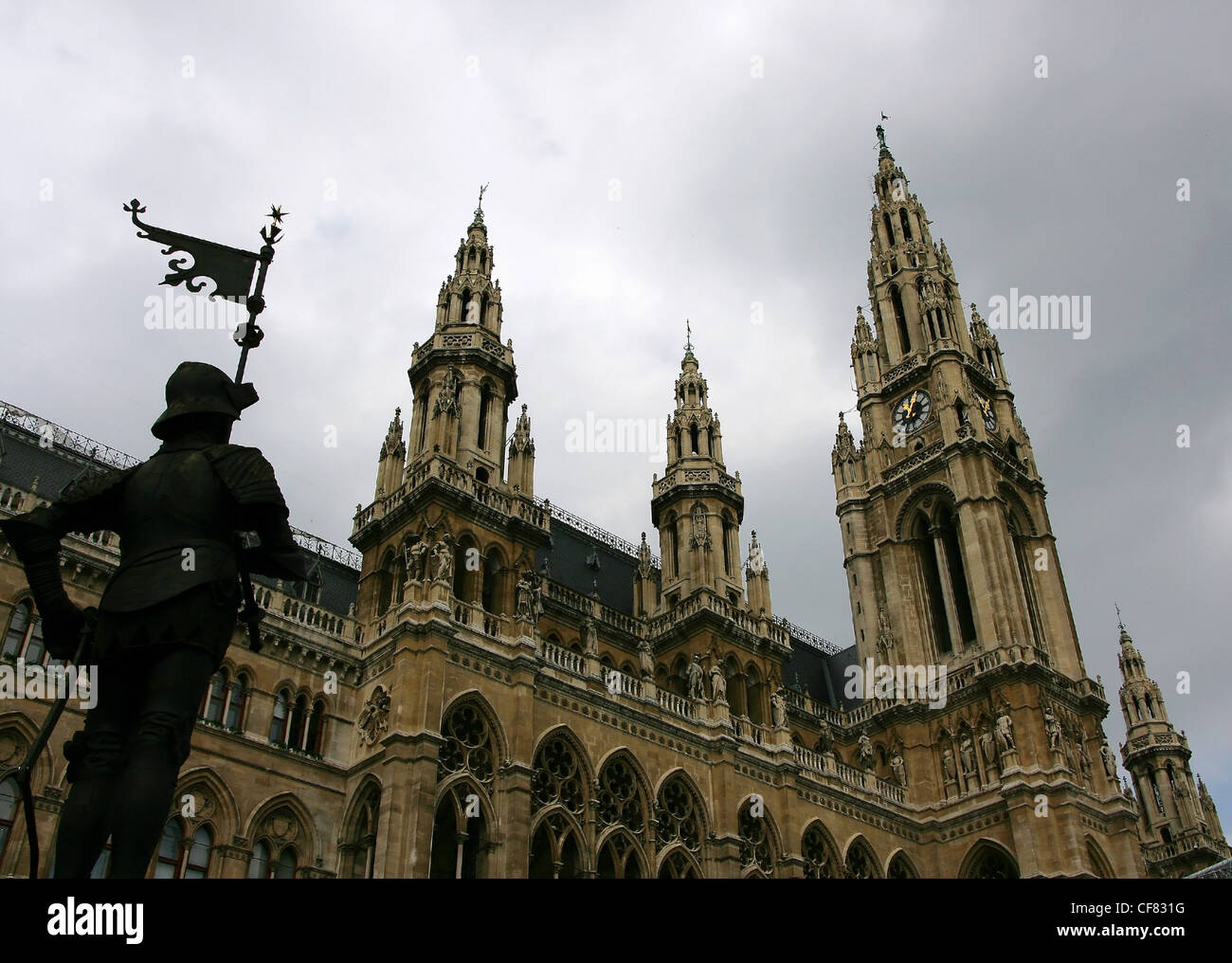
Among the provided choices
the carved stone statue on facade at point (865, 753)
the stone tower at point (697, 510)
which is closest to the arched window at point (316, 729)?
the stone tower at point (697, 510)

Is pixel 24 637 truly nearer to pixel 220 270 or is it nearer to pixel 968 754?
pixel 220 270

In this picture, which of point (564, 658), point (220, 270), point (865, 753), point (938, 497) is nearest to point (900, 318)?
point (938, 497)

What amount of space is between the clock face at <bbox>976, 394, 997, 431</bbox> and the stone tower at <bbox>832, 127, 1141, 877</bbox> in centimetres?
29

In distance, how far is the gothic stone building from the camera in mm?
27328

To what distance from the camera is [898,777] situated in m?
43.8

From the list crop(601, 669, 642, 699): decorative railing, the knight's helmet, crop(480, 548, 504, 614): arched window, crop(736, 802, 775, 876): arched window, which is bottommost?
the knight's helmet

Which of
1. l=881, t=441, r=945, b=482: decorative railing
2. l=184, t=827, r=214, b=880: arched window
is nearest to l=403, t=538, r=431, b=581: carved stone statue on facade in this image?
l=184, t=827, r=214, b=880: arched window

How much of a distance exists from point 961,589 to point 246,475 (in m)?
44.8

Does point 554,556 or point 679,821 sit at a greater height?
point 554,556

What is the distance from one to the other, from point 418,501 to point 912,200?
138 ft

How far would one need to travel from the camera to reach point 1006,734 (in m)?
42.0

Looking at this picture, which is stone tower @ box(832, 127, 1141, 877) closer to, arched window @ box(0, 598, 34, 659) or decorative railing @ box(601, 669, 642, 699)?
decorative railing @ box(601, 669, 642, 699)

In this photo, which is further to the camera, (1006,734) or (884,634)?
(884,634)
